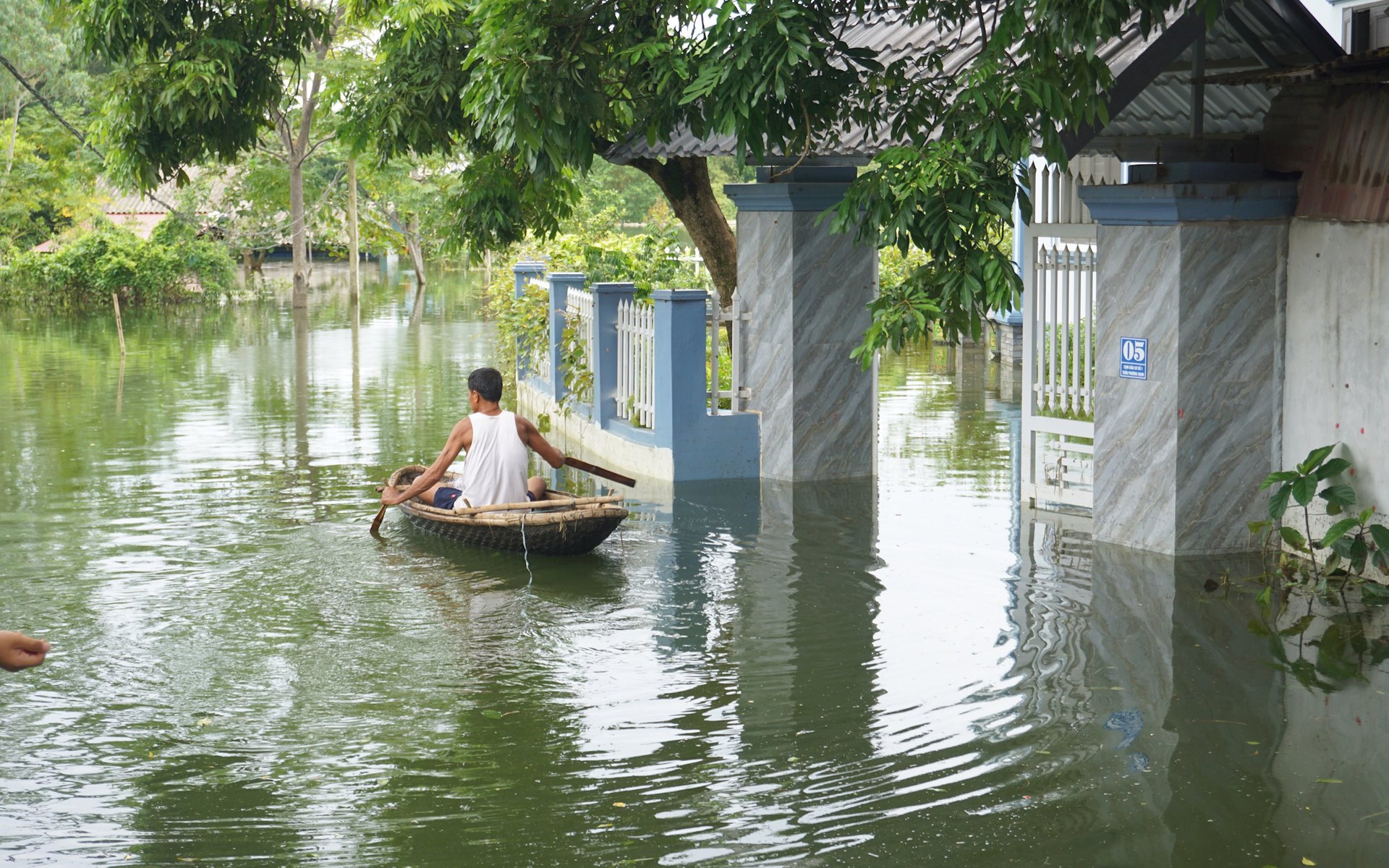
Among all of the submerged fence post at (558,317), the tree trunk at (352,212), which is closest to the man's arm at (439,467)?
the submerged fence post at (558,317)

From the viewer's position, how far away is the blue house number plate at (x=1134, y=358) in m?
10.3

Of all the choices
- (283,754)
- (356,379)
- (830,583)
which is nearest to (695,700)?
(283,754)

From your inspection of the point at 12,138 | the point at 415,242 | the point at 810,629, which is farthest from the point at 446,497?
the point at 415,242

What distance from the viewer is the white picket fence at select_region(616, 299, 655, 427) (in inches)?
561

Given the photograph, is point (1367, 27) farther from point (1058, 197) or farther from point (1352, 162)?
point (1352, 162)

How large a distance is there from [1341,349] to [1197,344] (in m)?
0.89

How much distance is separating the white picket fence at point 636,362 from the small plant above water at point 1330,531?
6.06 m

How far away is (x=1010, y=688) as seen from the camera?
301 inches

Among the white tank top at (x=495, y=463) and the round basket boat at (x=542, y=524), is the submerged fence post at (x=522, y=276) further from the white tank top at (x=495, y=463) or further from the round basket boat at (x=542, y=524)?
the round basket boat at (x=542, y=524)

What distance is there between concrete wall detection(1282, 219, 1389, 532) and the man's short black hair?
541 cm

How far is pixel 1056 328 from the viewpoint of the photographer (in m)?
12.1

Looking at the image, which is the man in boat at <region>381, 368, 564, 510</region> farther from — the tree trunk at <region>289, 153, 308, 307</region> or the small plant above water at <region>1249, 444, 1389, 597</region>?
the tree trunk at <region>289, 153, 308, 307</region>

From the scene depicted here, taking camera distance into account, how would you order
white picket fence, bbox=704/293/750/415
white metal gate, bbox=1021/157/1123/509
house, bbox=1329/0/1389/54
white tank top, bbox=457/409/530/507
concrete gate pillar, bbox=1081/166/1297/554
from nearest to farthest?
concrete gate pillar, bbox=1081/166/1297/554, white tank top, bbox=457/409/530/507, white metal gate, bbox=1021/157/1123/509, house, bbox=1329/0/1389/54, white picket fence, bbox=704/293/750/415

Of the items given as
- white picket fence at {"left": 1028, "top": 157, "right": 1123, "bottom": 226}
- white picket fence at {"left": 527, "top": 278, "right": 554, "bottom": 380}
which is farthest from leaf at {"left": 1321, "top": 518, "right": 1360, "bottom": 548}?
white picket fence at {"left": 527, "top": 278, "right": 554, "bottom": 380}
